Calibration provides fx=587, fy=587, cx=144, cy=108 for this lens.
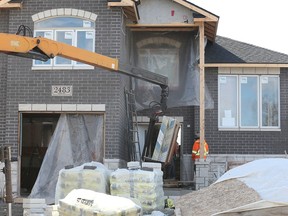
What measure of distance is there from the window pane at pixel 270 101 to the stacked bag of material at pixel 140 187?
7.93 meters

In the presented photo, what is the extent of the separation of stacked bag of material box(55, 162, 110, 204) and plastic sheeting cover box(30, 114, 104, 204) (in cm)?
318

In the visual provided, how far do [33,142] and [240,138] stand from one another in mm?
7296

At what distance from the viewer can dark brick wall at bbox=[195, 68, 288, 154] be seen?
19875 mm

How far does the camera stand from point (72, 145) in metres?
17.1

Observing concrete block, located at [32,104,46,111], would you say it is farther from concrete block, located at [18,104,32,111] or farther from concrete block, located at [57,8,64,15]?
concrete block, located at [57,8,64,15]

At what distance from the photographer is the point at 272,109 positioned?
20188 millimetres

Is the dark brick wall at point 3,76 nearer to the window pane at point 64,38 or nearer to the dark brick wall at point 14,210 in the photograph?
the window pane at point 64,38

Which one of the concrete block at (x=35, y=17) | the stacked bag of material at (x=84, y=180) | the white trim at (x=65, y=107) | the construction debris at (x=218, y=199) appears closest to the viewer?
the construction debris at (x=218, y=199)

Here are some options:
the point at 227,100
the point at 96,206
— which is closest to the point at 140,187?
the point at 96,206

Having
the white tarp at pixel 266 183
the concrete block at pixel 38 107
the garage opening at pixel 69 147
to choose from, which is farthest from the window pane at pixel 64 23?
the white tarp at pixel 266 183

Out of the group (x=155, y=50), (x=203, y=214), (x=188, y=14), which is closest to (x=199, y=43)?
(x=188, y=14)

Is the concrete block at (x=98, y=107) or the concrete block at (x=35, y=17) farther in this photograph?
the concrete block at (x=35, y=17)

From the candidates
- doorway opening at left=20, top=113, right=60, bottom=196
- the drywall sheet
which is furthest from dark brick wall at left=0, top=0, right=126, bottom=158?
doorway opening at left=20, top=113, right=60, bottom=196

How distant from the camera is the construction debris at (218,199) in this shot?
32.2 ft
